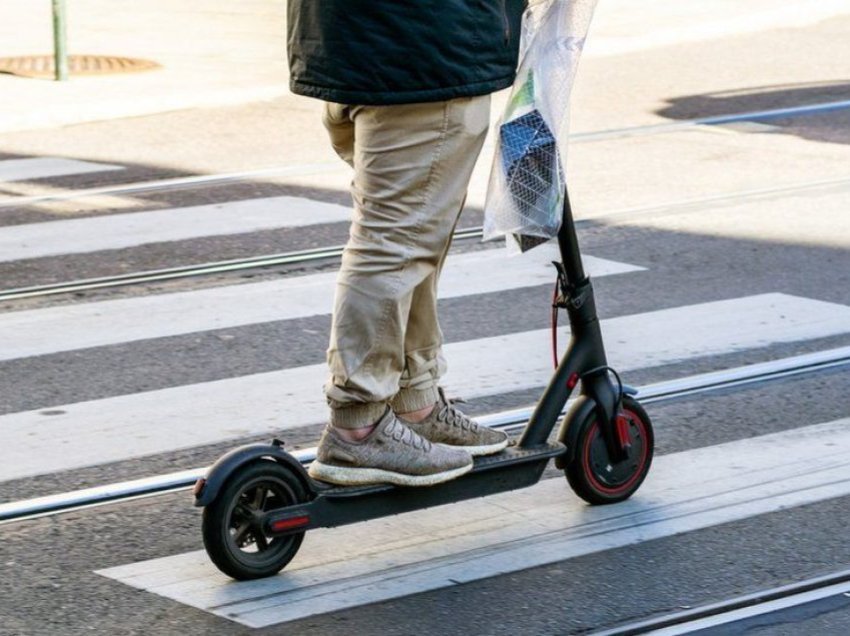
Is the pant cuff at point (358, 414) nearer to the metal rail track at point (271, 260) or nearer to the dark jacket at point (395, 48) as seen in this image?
the dark jacket at point (395, 48)

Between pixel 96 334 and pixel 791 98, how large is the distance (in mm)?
6592

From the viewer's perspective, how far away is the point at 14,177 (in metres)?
9.38

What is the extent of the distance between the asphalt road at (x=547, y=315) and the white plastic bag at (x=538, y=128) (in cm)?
80

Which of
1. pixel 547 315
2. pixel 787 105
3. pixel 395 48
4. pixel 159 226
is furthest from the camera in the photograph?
pixel 787 105

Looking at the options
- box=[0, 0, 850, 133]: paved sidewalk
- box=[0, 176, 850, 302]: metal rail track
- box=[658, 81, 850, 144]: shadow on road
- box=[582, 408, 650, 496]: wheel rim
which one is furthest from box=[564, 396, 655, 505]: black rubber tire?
box=[0, 0, 850, 133]: paved sidewalk

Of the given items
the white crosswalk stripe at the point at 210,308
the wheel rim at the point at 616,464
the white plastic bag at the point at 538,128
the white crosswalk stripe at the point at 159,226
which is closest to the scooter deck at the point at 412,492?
the wheel rim at the point at 616,464

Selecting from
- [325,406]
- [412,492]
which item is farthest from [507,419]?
[412,492]

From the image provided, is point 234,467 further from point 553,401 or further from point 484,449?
point 553,401

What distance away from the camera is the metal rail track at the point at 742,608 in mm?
3852

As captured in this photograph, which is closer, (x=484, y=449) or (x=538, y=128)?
(x=538, y=128)

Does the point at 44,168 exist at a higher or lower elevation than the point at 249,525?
lower

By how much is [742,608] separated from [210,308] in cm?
→ 320

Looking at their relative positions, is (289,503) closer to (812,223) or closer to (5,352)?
(5,352)

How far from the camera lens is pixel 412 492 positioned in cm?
418
